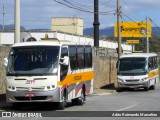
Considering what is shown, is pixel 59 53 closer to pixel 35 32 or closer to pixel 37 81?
pixel 37 81

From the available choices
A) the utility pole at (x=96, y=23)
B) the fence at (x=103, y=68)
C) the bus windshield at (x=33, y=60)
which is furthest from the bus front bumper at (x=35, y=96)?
the utility pole at (x=96, y=23)

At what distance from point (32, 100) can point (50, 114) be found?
1.36 meters

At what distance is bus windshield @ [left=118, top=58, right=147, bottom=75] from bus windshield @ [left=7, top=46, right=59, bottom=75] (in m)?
20.1

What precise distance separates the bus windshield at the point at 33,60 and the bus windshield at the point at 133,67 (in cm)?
2015

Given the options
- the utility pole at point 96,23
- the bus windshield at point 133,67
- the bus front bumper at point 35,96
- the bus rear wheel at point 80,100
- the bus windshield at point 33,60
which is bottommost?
the bus rear wheel at point 80,100

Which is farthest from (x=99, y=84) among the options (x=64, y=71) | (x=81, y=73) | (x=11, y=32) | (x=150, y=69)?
(x=64, y=71)

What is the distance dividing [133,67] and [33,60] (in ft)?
68.6

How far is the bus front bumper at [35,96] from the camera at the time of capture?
19.1 metres

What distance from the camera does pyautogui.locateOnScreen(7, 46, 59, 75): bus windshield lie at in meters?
19.4

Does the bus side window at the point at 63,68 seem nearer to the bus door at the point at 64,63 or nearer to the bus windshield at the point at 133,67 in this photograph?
the bus door at the point at 64,63

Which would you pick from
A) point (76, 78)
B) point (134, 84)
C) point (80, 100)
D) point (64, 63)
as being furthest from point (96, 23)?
point (64, 63)

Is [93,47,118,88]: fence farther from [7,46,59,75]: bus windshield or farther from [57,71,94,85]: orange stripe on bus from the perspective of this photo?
[7,46,59,75]: bus windshield

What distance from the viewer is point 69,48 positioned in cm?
2125

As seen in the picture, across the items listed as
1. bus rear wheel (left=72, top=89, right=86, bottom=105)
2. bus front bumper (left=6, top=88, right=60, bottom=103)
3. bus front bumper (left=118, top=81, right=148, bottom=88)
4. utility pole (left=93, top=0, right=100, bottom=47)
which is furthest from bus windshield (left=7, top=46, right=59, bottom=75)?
utility pole (left=93, top=0, right=100, bottom=47)
